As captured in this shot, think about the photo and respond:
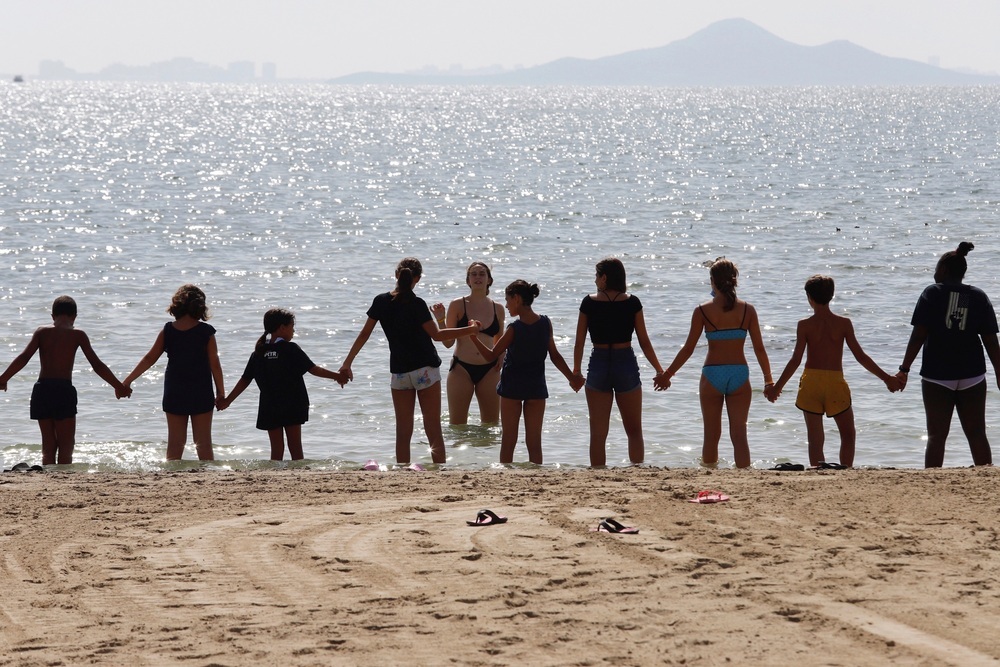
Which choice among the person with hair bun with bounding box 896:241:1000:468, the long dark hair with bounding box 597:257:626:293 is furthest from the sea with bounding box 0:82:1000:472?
the person with hair bun with bounding box 896:241:1000:468

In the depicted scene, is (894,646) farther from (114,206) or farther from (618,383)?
(114,206)

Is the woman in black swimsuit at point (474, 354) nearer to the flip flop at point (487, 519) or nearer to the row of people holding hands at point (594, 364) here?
the row of people holding hands at point (594, 364)

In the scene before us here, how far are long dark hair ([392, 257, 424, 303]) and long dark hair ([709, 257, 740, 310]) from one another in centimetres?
213

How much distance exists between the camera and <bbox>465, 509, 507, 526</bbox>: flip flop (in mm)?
6352

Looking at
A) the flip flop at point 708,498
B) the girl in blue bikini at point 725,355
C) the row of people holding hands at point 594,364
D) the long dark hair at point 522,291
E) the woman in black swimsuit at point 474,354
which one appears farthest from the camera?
the woman in black swimsuit at point 474,354

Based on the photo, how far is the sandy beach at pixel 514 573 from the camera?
4727 millimetres

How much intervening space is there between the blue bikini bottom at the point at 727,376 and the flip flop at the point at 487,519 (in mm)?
2737

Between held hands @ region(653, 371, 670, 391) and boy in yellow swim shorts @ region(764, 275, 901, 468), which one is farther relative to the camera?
held hands @ region(653, 371, 670, 391)

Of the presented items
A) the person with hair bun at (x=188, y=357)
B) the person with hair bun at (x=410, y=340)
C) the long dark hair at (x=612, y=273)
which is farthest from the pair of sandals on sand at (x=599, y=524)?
the person with hair bun at (x=188, y=357)

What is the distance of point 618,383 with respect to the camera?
867cm

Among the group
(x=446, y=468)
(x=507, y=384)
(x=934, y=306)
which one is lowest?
(x=446, y=468)

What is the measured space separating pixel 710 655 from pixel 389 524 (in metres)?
2.33

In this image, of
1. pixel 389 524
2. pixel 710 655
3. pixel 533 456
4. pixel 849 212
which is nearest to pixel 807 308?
pixel 533 456

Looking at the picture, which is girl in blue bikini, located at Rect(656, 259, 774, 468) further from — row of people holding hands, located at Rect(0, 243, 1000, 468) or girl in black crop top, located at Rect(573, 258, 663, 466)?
girl in black crop top, located at Rect(573, 258, 663, 466)
